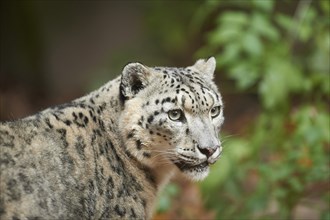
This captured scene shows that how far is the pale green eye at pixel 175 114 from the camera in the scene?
6559 millimetres

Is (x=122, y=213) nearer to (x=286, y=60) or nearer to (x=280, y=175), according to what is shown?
(x=280, y=175)

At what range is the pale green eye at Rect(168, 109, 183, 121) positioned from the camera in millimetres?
6559

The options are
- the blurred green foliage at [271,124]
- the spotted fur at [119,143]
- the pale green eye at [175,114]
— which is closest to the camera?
the spotted fur at [119,143]

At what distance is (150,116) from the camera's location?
6.61m

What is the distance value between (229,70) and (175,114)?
2787 mm

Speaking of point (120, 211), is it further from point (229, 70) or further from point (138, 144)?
point (229, 70)

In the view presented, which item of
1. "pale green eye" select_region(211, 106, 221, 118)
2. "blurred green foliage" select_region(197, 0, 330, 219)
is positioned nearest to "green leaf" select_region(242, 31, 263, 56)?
"blurred green foliage" select_region(197, 0, 330, 219)

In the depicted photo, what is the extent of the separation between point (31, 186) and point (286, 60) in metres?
4.22

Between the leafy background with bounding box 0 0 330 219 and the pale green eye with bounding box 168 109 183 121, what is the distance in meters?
1.91

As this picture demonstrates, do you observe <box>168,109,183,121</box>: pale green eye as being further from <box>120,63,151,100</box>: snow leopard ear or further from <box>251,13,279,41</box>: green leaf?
<box>251,13,279,41</box>: green leaf

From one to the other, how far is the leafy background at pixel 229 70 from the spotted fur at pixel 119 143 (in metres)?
1.58

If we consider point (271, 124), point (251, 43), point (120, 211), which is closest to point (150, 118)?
point (120, 211)

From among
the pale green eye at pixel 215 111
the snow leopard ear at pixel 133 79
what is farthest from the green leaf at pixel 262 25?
the snow leopard ear at pixel 133 79

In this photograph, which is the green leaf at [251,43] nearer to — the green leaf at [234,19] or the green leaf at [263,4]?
the green leaf at [234,19]
